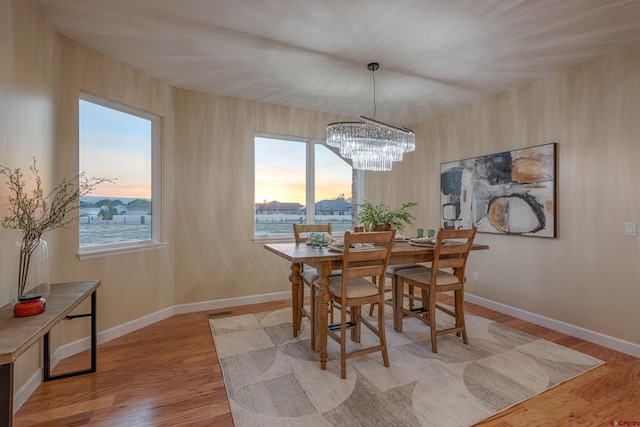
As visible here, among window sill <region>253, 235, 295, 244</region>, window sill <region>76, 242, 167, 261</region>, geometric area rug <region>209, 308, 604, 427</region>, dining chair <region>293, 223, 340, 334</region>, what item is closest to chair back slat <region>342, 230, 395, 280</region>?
dining chair <region>293, 223, 340, 334</region>

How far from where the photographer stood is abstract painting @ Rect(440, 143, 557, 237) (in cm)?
311

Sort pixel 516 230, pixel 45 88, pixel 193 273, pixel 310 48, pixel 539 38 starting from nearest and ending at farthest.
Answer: pixel 45 88
pixel 539 38
pixel 310 48
pixel 516 230
pixel 193 273

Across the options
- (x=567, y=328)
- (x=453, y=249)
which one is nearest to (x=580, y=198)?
(x=567, y=328)

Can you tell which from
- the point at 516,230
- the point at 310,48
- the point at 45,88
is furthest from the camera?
the point at 516,230

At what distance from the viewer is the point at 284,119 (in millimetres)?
4113

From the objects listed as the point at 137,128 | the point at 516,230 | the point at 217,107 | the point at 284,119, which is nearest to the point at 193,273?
the point at 137,128

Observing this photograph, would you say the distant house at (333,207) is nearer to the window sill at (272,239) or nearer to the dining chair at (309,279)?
the window sill at (272,239)

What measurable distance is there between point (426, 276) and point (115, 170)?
Result: 3.12m

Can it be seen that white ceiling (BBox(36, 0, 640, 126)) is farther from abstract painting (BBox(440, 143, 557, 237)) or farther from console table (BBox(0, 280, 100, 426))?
console table (BBox(0, 280, 100, 426))

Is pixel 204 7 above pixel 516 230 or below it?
above

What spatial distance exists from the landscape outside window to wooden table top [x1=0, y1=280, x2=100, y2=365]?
92cm

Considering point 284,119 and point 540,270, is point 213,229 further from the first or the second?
point 540,270

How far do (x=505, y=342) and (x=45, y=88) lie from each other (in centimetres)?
422

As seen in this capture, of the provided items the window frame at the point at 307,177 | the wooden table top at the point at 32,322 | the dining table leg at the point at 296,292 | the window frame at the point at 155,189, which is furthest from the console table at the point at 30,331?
the window frame at the point at 307,177
